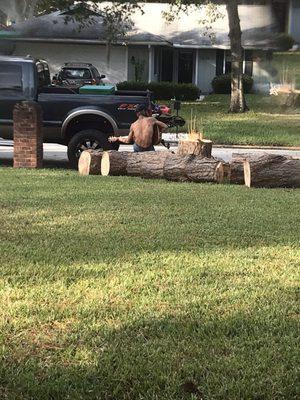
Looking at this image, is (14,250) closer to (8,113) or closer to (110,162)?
(110,162)

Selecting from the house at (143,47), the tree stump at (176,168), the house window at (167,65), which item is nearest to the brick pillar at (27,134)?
the tree stump at (176,168)

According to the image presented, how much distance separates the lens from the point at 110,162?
34.4 ft

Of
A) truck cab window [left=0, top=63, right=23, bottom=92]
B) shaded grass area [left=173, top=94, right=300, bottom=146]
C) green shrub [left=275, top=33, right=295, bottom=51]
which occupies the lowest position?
shaded grass area [left=173, top=94, right=300, bottom=146]

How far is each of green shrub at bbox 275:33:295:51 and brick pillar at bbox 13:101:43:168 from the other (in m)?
4.35

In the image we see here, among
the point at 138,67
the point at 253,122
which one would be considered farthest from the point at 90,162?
the point at 138,67

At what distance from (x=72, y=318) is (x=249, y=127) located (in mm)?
17830

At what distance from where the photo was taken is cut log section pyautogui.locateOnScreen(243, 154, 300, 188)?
31.6ft

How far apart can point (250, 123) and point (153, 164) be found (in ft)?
40.5

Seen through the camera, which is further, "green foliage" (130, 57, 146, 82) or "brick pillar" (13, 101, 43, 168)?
"green foliage" (130, 57, 146, 82)

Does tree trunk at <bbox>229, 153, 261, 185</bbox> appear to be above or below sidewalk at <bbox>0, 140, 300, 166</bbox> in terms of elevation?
above

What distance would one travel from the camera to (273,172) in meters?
9.73

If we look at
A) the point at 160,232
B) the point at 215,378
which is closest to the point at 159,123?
the point at 160,232

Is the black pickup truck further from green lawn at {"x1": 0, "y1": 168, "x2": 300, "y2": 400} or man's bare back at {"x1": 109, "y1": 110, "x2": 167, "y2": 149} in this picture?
green lawn at {"x1": 0, "y1": 168, "x2": 300, "y2": 400}

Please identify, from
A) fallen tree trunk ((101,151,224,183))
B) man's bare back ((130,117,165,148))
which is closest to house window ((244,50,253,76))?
man's bare back ((130,117,165,148))
